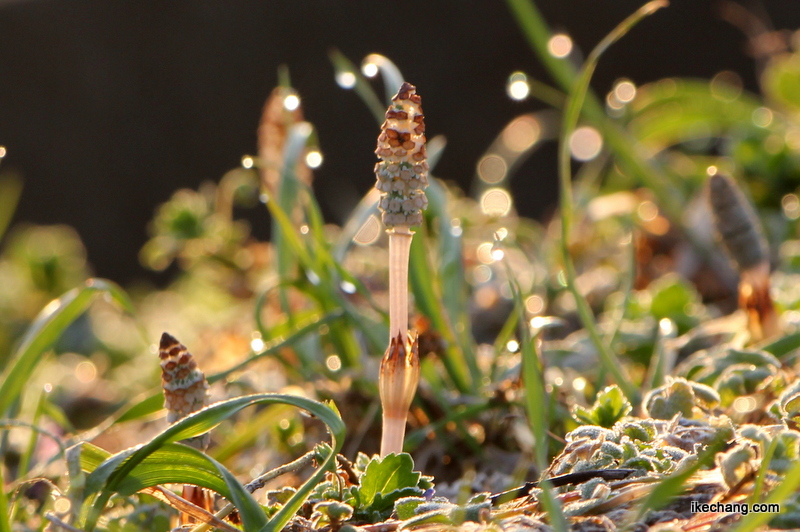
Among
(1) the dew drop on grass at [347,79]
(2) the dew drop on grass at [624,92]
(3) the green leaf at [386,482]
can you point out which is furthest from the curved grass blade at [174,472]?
(2) the dew drop on grass at [624,92]

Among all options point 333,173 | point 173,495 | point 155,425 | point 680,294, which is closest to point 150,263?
point 155,425

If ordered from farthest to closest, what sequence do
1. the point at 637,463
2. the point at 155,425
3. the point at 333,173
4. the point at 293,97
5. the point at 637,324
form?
the point at 333,173
the point at 155,425
the point at 637,324
the point at 293,97
the point at 637,463

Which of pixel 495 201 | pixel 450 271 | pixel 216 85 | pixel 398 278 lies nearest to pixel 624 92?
pixel 495 201

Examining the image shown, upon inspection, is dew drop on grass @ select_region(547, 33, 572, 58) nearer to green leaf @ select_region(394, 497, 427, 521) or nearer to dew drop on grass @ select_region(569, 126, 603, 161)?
dew drop on grass @ select_region(569, 126, 603, 161)

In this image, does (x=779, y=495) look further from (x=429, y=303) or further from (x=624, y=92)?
(x=624, y=92)

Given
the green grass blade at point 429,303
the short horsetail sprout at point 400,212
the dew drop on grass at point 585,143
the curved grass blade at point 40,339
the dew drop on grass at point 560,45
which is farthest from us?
the dew drop on grass at point 585,143

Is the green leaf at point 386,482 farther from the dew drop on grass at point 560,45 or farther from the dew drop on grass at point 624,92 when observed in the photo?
the dew drop on grass at point 624,92

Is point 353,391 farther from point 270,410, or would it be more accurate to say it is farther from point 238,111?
point 238,111

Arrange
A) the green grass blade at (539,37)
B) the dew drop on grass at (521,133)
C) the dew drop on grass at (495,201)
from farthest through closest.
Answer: the dew drop on grass at (521,133) → the dew drop on grass at (495,201) → the green grass blade at (539,37)
